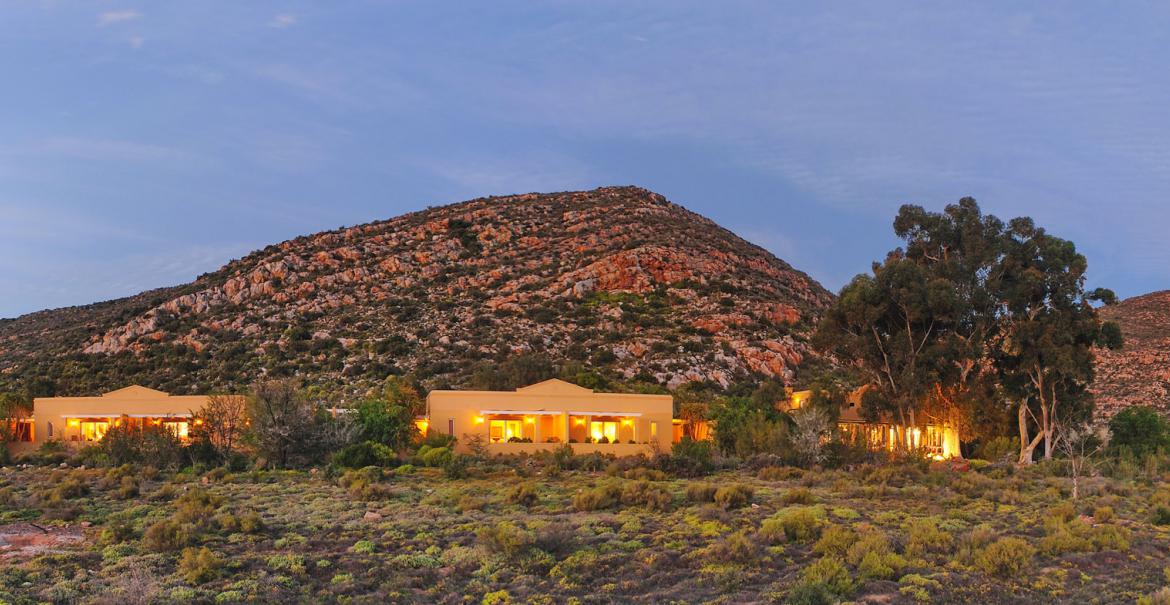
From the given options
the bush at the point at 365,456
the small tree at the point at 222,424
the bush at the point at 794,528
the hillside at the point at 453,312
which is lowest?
the bush at the point at 794,528

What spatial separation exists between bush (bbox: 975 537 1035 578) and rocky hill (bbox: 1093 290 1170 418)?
130ft

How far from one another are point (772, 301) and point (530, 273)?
19105 millimetres

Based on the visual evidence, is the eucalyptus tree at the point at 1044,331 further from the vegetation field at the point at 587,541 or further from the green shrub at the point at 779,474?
the green shrub at the point at 779,474

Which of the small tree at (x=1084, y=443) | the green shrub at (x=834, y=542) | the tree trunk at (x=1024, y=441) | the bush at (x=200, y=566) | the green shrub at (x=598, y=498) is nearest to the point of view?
the bush at (x=200, y=566)

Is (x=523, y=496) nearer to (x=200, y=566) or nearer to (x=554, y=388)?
(x=200, y=566)

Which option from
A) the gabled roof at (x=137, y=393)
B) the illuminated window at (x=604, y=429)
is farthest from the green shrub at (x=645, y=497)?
the gabled roof at (x=137, y=393)

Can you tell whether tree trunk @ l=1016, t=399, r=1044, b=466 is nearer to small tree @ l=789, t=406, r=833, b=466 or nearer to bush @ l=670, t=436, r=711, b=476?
small tree @ l=789, t=406, r=833, b=466

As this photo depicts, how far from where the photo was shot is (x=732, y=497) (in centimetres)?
2267

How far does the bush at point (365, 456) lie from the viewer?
32.7 meters

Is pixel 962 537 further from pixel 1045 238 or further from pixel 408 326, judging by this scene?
pixel 408 326

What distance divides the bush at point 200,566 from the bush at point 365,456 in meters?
15.1

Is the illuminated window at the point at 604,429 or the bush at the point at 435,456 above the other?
the illuminated window at the point at 604,429

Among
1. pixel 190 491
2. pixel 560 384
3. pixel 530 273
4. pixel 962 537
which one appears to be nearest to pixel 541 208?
pixel 530 273

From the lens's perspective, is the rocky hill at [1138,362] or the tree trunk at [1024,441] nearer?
the tree trunk at [1024,441]
